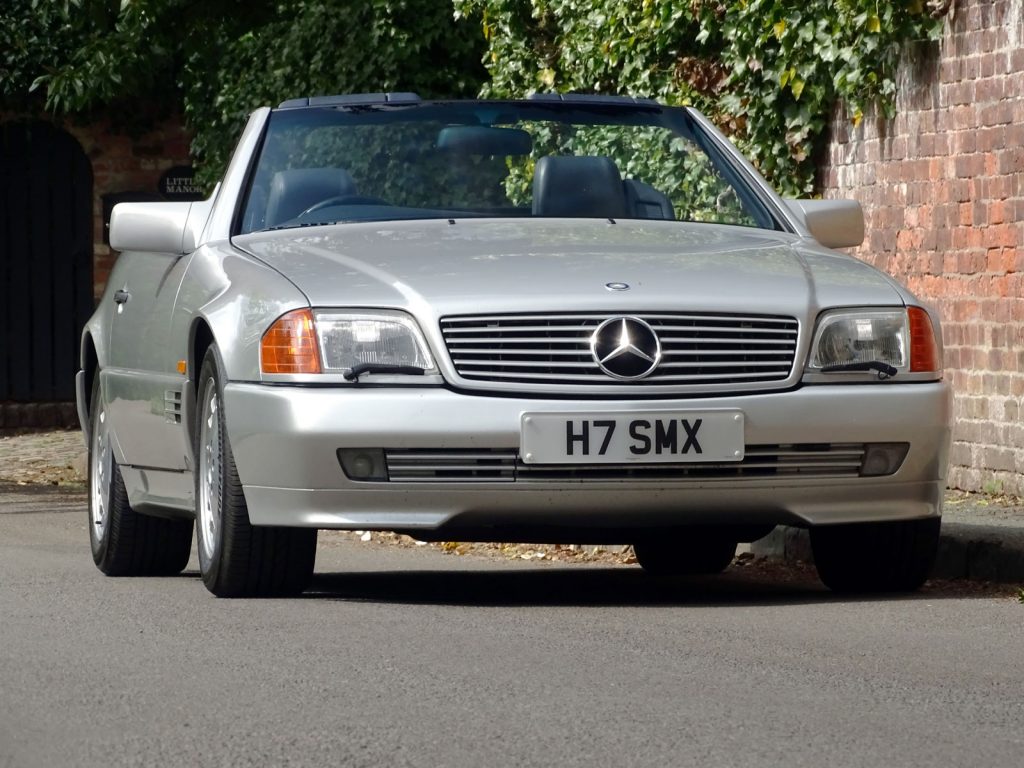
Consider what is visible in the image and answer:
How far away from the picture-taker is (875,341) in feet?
22.7

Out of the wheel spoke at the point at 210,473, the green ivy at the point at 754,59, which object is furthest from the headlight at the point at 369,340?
the green ivy at the point at 754,59

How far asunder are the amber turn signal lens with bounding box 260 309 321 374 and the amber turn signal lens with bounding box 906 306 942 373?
1737mm

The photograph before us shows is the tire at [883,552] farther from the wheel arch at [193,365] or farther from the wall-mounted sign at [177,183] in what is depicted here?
the wall-mounted sign at [177,183]

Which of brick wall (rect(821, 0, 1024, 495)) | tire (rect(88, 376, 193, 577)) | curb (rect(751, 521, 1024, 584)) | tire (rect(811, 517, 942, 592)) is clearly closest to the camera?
tire (rect(811, 517, 942, 592))

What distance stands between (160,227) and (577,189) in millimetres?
1380

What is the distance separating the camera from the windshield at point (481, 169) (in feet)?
25.7

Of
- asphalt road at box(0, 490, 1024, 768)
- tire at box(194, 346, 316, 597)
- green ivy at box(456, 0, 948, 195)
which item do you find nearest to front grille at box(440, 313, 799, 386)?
asphalt road at box(0, 490, 1024, 768)

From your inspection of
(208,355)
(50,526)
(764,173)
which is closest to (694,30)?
(764,173)

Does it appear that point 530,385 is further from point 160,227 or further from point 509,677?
point 160,227

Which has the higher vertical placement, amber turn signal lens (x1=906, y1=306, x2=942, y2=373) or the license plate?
amber turn signal lens (x1=906, y1=306, x2=942, y2=373)

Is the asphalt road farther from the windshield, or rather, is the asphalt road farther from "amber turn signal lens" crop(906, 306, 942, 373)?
the windshield

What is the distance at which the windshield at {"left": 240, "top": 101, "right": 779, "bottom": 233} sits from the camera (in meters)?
7.83

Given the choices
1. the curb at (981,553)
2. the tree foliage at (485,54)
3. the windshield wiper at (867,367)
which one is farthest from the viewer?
the tree foliage at (485,54)

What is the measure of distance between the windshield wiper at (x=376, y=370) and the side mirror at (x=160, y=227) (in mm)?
1367
